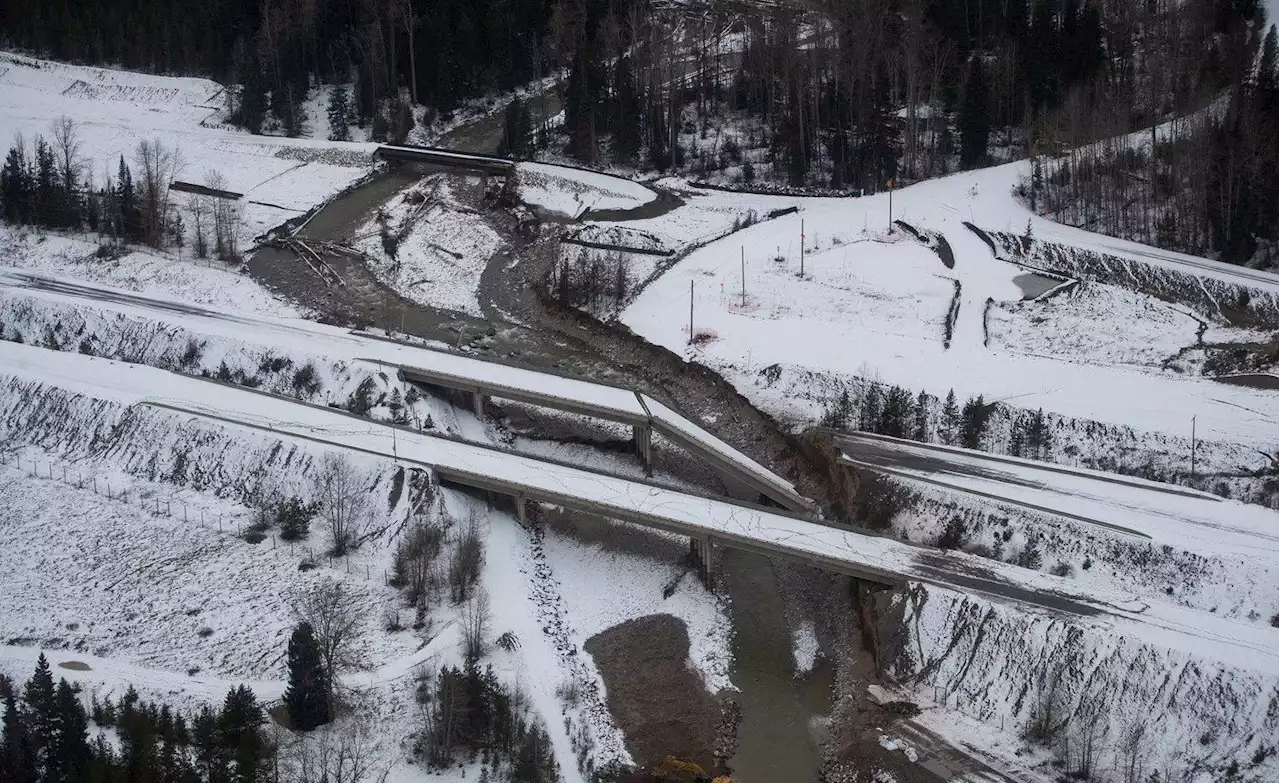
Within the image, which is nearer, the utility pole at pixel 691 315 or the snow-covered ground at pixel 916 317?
the snow-covered ground at pixel 916 317

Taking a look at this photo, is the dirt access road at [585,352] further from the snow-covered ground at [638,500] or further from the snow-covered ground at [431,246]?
the snow-covered ground at [638,500]

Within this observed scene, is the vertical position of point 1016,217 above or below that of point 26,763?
above

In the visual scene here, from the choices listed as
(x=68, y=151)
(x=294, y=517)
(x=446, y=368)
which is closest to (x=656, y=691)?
(x=294, y=517)

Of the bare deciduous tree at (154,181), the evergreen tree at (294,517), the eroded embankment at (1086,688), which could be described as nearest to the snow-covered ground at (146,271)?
the bare deciduous tree at (154,181)

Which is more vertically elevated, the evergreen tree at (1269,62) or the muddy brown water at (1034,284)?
the evergreen tree at (1269,62)

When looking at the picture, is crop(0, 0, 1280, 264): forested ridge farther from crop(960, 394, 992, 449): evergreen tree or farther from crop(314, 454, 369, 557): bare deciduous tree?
crop(314, 454, 369, 557): bare deciduous tree

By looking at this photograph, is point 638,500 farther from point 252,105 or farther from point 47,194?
point 252,105

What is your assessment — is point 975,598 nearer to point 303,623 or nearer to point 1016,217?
point 303,623

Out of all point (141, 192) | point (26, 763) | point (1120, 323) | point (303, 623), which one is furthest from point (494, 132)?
point (26, 763)
